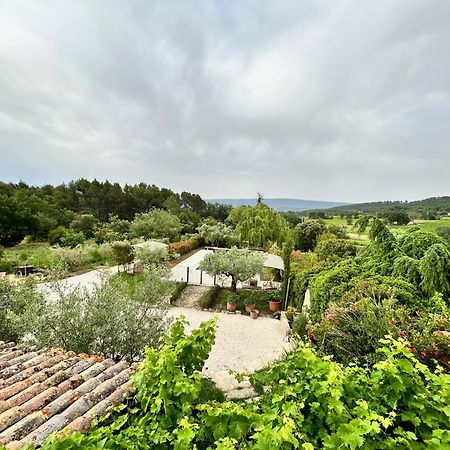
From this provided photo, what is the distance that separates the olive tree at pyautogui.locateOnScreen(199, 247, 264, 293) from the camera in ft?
48.8

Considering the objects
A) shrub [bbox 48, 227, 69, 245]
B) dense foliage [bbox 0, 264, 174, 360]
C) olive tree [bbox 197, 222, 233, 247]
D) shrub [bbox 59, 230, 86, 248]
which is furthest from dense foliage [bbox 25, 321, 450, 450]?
shrub [bbox 48, 227, 69, 245]

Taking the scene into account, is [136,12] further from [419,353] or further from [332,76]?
[419,353]

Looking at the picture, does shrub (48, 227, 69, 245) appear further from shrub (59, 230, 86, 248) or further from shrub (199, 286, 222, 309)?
shrub (199, 286, 222, 309)

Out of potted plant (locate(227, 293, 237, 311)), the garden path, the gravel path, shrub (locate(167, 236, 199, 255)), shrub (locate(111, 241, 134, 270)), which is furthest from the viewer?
shrub (locate(167, 236, 199, 255))

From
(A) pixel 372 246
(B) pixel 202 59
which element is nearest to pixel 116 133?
(B) pixel 202 59

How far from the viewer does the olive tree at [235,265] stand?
14867 mm

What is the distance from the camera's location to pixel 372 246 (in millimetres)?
10281

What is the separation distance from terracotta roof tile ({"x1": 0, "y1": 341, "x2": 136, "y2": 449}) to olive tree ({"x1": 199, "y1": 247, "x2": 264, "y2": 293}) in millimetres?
10651

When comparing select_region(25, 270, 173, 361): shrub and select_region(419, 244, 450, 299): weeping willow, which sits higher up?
select_region(419, 244, 450, 299): weeping willow

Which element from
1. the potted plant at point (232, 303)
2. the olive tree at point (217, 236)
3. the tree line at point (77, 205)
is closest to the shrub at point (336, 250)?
the potted plant at point (232, 303)

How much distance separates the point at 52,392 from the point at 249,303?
39.6ft

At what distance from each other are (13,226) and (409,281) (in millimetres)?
42631

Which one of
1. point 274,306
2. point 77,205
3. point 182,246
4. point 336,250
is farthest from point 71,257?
point 77,205

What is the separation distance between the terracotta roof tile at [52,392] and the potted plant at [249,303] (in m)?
10.4
